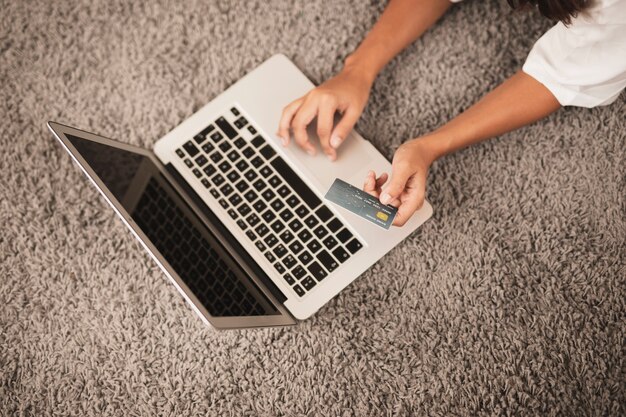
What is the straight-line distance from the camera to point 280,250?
0.83 metres

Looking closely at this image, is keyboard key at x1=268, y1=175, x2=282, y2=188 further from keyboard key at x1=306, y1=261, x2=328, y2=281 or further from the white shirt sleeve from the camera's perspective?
the white shirt sleeve

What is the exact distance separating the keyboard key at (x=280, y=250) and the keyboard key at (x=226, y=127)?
21cm

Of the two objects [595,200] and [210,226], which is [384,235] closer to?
[210,226]

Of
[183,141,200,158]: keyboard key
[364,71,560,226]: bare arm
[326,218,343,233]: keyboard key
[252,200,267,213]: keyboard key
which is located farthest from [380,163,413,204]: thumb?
[183,141,200,158]: keyboard key

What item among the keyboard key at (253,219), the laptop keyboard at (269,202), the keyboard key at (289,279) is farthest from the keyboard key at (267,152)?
the keyboard key at (289,279)

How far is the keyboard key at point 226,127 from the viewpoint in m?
0.88

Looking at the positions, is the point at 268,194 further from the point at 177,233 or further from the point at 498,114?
the point at 498,114

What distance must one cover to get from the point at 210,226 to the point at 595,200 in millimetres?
683

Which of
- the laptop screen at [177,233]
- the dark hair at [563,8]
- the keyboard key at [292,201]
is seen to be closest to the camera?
the dark hair at [563,8]

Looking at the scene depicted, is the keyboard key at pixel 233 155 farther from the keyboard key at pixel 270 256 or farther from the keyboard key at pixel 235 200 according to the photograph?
the keyboard key at pixel 270 256

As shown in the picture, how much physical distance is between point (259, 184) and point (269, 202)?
4 centimetres

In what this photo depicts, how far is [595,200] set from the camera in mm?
914

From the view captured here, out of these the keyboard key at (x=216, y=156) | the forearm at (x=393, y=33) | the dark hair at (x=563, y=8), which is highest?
the dark hair at (x=563, y=8)

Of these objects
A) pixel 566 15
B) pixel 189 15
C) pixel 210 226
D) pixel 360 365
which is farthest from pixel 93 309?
pixel 566 15
